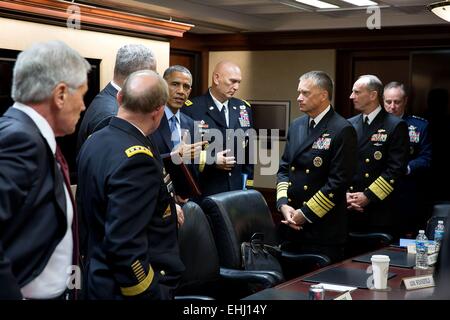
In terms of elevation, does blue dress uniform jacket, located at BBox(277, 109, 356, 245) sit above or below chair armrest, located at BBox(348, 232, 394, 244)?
above

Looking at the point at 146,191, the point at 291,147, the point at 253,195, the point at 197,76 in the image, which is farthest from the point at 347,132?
the point at 197,76

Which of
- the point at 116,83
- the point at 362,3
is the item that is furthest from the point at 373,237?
the point at 362,3

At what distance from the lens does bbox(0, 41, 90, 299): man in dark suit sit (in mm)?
1862

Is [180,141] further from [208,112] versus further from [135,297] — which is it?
[135,297]

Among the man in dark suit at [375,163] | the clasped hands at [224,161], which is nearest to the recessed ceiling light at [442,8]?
the man in dark suit at [375,163]

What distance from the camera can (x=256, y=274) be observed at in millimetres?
3445

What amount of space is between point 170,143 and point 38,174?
2.27 metres

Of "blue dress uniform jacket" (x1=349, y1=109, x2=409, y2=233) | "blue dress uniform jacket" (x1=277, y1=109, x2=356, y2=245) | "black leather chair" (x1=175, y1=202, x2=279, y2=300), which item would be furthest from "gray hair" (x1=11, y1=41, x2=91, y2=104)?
"blue dress uniform jacket" (x1=349, y1=109, x2=409, y2=233)

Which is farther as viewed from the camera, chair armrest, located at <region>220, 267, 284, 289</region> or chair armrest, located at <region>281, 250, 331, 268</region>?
chair armrest, located at <region>281, 250, 331, 268</region>

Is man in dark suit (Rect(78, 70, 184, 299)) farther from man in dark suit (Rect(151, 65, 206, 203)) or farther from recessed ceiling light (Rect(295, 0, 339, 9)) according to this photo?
recessed ceiling light (Rect(295, 0, 339, 9))

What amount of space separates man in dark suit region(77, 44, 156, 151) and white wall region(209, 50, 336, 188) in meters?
4.59

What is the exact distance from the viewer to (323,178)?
169 inches

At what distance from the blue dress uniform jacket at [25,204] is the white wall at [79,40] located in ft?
10.3

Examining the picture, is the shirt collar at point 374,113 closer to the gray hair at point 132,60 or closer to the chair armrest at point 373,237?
the chair armrest at point 373,237
